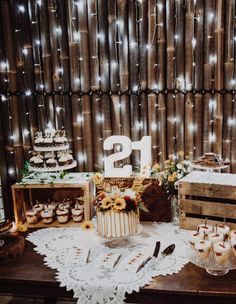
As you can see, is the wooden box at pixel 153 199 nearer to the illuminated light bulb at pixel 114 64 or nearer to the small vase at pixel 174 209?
the small vase at pixel 174 209

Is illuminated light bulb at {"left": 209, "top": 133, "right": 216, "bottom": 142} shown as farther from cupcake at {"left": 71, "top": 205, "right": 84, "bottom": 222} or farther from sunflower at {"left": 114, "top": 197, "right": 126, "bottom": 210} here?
cupcake at {"left": 71, "top": 205, "right": 84, "bottom": 222}

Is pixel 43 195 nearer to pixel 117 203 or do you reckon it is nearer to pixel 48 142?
pixel 48 142

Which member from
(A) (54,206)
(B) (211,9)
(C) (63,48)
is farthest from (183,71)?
(A) (54,206)

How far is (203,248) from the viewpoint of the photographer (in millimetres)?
2584

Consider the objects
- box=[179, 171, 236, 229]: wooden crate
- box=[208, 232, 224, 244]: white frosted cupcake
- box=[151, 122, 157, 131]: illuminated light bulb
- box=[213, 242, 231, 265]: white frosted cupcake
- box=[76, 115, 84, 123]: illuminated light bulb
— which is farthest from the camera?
box=[76, 115, 84, 123]: illuminated light bulb

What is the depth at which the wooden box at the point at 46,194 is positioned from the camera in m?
3.53

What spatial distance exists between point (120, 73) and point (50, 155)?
1206 millimetres

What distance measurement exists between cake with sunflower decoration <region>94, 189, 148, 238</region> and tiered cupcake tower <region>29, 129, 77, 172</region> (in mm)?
789

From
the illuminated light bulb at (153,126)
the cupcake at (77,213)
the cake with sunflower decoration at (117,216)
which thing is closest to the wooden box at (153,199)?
the cupcake at (77,213)

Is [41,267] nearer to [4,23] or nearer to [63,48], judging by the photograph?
[63,48]

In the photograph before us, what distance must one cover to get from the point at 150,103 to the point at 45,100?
1225 millimetres

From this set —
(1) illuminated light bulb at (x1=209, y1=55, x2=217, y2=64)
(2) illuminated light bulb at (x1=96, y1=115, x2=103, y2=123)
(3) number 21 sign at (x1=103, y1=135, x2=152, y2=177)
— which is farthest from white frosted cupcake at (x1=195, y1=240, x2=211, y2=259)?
(1) illuminated light bulb at (x1=209, y1=55, x2=217, y2=64)

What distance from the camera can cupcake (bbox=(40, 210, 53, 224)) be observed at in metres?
3.56

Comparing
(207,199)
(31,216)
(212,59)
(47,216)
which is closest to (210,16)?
(212,59)
